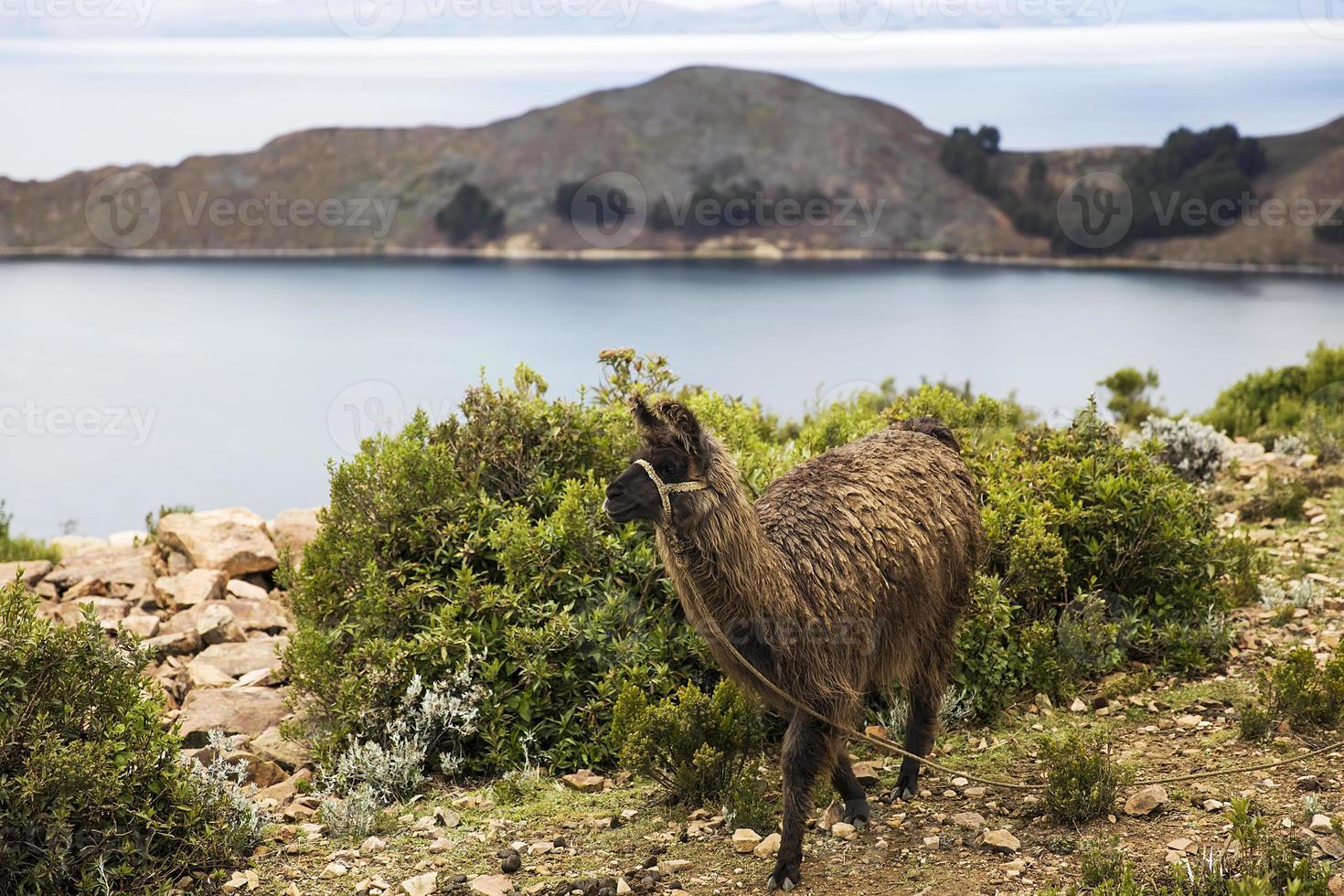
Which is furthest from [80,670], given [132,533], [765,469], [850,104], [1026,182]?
[850,104]

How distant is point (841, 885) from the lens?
17.4 feet

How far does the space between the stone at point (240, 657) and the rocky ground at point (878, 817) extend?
99mm

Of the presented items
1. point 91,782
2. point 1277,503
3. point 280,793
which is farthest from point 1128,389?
point 91,782

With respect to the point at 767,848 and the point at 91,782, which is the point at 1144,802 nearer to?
the point at 767,848

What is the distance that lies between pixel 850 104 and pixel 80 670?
4187 cm

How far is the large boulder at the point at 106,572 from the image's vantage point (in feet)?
34.8

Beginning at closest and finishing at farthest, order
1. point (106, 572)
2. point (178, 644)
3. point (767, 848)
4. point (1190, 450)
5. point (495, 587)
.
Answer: point (767, 848), point (495, 587), point (178, 644), point (106, 572), point (1190, 450)

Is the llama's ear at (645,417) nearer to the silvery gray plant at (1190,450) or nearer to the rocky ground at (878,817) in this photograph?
the rocky ground at (878,817)

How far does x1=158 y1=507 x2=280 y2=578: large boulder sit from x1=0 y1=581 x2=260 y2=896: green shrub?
202 inches

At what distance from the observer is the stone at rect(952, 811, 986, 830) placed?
5.81 m

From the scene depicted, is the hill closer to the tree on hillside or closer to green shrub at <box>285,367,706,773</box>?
the tree on hillside

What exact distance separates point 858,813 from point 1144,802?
1.48m

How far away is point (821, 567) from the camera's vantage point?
18.1ft

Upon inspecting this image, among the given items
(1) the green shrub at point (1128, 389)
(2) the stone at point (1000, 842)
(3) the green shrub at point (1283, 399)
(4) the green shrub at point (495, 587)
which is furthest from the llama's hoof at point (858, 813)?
(1) the green shrub at point (1128, 389)
